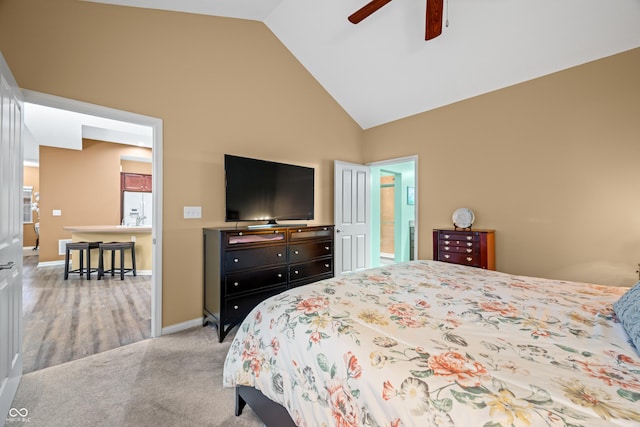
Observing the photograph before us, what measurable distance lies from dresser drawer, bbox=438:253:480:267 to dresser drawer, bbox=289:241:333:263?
144 centimetres

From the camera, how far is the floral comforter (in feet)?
2.24

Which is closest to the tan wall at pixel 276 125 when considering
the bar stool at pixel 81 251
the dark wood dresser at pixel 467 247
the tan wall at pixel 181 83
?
the tan wall at pixel 181 83

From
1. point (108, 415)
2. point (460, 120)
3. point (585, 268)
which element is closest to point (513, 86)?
point (460, 120)

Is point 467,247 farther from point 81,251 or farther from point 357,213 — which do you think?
point 81,251

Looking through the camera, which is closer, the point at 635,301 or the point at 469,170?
the point at 635,301

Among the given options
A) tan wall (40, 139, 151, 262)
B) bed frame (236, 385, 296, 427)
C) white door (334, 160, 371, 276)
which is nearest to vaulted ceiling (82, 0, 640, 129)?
white door (334, 160, 371, 276)

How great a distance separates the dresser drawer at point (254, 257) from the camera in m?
2.63

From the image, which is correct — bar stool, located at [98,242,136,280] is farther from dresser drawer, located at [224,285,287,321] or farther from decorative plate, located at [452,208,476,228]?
decorative plate, located at [452,208,476,228]

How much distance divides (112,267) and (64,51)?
12.9ft

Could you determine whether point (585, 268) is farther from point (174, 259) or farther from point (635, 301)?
point (174, 259)

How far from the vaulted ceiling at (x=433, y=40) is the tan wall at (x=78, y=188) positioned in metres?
5.12

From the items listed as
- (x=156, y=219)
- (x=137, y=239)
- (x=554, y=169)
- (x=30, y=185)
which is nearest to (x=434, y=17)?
(x=554, y=169)

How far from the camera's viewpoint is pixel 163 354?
7.59ft

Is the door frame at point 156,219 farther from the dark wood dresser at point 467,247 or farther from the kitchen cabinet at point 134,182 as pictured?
the kitchen cabinet at point 134,182
